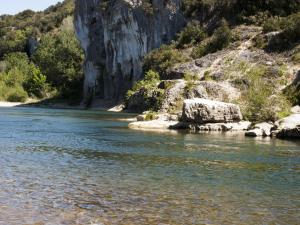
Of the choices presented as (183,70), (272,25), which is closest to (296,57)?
(272,25)

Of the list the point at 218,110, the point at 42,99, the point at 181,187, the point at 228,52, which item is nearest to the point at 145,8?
the point at 228,52

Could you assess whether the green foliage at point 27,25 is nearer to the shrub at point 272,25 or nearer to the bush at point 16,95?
the bush at point 16,95

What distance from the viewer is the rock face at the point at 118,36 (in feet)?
304

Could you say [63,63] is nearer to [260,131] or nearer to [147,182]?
[260,131]

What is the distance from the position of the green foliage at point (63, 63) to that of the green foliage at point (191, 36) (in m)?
34.4

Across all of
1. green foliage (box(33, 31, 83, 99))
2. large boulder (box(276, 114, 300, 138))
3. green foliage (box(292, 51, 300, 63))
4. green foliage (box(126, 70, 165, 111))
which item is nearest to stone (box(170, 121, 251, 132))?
large boulder (box(276, 114, 300, 138))

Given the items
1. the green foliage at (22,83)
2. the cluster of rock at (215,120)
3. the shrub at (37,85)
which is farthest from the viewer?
the shrub at (37,85)

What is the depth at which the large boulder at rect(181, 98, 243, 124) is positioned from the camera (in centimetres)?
4191

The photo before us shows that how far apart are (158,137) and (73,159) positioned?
12.6 m

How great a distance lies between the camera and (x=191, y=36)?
3305 inches

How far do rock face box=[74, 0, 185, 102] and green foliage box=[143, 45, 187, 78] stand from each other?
21.7ft

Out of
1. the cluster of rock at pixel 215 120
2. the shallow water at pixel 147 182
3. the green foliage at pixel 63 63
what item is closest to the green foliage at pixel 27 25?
A: the green foliage at pixel 63 63

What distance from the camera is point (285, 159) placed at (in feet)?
86.1

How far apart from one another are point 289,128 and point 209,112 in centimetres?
683
